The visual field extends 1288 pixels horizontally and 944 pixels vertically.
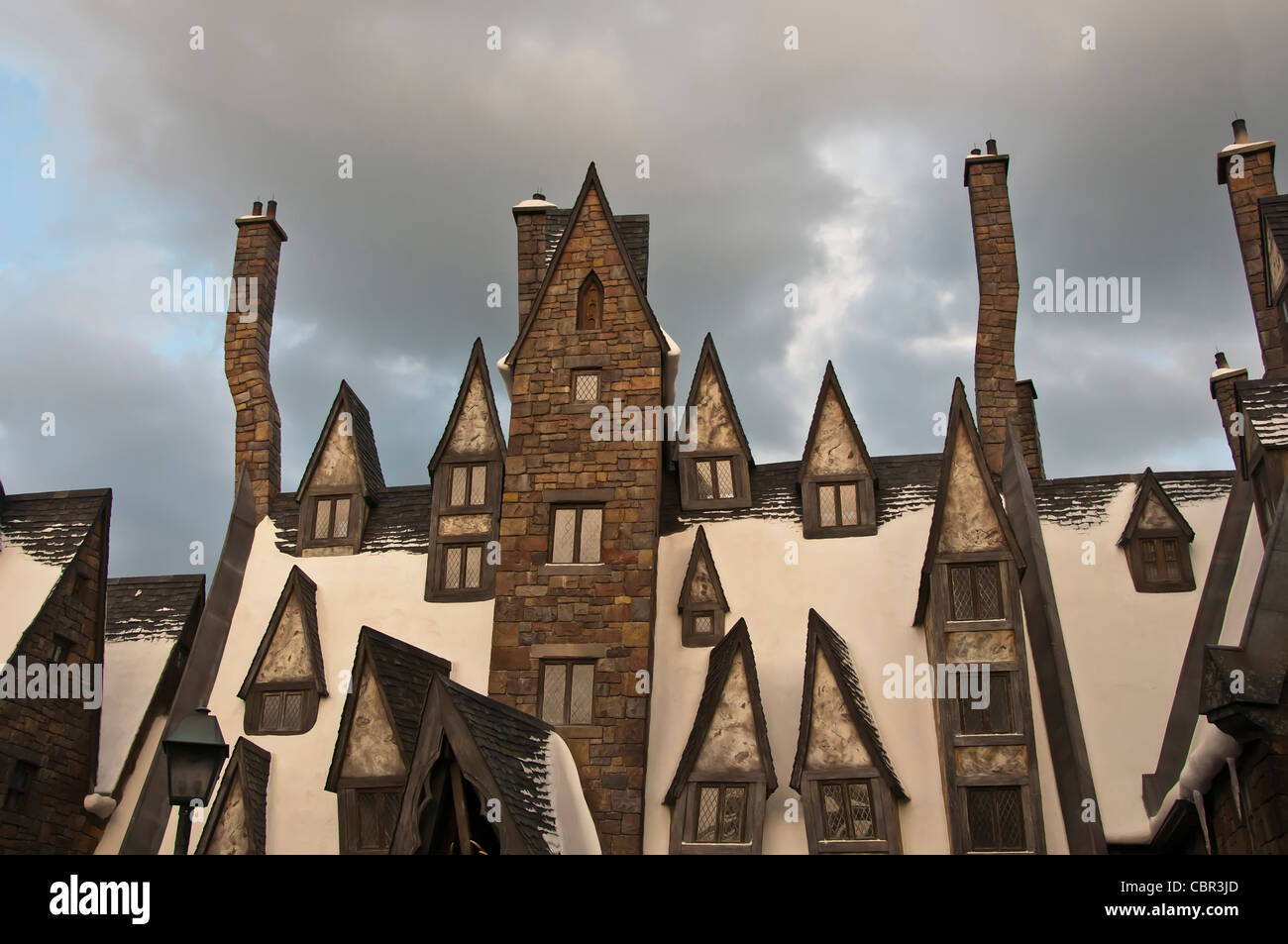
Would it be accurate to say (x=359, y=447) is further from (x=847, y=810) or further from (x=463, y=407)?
(x=847, y=810)

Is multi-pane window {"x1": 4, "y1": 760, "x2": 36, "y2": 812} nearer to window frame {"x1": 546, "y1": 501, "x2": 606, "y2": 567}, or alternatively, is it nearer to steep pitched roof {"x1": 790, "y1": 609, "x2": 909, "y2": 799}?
window frame {"x1": 546, "y1": 501, "x2": 606, "y2": 567}

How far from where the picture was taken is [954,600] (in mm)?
14672

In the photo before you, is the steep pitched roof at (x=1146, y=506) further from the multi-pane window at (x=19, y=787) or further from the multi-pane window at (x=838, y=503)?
the multi-pane window at (x=19, y=787)

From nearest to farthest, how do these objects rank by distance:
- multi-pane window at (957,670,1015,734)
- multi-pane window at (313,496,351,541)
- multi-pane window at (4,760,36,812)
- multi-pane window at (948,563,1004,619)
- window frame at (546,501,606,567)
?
multi-pane window at (957,670,1015,734) < multi-pane window at (948,563,1004,619) < multi-pane window at (4,760,36,812) < window frame at (546,501,606,567) < multi-pane window at (313,496,351,541)

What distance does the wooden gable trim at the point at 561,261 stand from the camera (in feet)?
57.1

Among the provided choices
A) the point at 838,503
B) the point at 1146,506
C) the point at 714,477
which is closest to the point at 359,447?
the point at 714,477

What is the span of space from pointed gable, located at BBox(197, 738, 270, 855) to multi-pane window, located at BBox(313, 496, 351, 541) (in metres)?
4.06

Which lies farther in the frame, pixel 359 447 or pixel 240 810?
pixel 359 447

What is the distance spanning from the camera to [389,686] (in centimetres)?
1416

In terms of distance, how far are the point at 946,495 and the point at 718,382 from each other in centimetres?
454

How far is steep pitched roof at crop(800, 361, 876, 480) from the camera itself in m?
17.6

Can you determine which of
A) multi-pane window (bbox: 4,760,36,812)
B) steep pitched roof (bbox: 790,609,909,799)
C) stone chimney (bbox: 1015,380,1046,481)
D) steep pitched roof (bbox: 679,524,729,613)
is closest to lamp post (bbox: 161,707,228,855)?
steep pitched roof (bbox: 790,609,909,799)

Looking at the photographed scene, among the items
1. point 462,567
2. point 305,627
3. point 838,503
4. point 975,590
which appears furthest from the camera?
point 462,567
